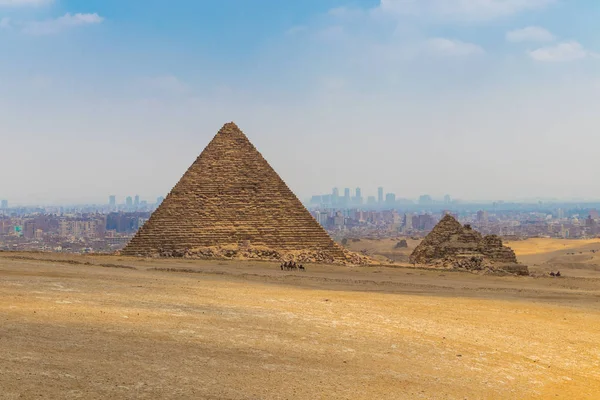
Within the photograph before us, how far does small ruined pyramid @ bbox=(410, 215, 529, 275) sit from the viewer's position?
105 feet

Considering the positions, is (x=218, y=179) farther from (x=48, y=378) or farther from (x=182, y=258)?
(x=48, y=378)

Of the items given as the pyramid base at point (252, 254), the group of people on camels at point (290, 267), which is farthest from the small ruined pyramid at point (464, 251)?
the group of people on camels at point (290, 267)

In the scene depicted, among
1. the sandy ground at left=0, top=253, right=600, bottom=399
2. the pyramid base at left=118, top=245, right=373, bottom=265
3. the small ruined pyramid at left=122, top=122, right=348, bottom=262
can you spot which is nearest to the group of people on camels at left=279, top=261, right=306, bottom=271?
the pyramid base at left=118, top=245, right=373, bottom=265

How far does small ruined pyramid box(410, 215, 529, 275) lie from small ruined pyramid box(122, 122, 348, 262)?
603 cm

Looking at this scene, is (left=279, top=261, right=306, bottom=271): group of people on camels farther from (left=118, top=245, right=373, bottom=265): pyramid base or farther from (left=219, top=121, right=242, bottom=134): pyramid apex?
(left=219, top=121, right=242, bottom=134): pyramid apex

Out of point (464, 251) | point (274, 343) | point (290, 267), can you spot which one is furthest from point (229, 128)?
point (274, 343)

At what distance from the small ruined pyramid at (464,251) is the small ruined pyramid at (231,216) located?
19.8 feet

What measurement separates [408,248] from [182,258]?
43.3m

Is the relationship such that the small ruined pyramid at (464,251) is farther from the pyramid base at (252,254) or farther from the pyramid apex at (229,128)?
the pyramid apex at (229,128)

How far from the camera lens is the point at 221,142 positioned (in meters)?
33.4

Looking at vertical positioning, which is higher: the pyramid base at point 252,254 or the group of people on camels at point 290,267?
the pyramid base at point 252,254

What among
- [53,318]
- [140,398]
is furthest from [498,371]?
[53,318]

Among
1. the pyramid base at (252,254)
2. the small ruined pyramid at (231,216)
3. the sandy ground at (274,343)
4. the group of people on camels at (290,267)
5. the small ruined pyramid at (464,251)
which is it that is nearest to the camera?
the sandy ground at (274,343)

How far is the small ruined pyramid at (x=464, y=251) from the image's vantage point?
32094mm
